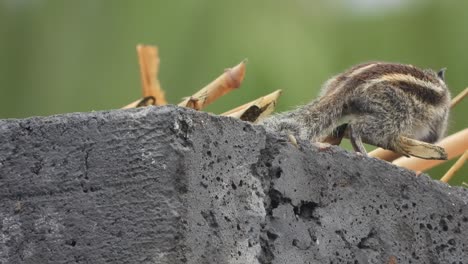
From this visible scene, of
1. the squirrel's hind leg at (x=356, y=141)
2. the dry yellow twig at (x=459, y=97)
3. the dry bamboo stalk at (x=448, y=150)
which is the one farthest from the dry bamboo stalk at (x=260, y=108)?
the dry yellow twig at (x=459, y=97)

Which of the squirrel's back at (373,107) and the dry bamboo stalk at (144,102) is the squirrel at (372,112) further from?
the dry bamboo stalk at (144,102)

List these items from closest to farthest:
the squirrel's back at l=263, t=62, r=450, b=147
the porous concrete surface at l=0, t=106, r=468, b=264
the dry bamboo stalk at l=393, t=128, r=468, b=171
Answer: the porous concrete surface at l=0, t=106, r=468, b=264 → the squirrel's back at l=263, t=62, r=450, b=147 → the dry bamboo stalk at l=393, t=128, r=468, b=171

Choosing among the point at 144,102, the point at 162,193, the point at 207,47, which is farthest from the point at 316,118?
the point at 207,47

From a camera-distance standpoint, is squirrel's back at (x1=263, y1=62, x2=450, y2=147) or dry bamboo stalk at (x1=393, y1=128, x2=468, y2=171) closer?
squirrel's back at (x1=263, y1=62, x2=450, y2=147)

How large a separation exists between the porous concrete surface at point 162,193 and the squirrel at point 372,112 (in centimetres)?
37

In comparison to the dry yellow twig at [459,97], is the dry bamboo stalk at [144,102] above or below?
above

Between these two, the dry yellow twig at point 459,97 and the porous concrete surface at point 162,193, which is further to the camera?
the dry yellow twig at point 459,97

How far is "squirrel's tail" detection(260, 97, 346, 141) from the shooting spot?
2.24m

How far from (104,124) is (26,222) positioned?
173mm

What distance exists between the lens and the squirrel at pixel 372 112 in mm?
2289

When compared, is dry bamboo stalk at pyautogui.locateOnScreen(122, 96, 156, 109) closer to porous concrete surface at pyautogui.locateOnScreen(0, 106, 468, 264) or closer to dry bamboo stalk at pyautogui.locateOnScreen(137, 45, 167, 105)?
dry bamboo stalk at pyautogui.locateOnScreen(137, 45, 167, 105)

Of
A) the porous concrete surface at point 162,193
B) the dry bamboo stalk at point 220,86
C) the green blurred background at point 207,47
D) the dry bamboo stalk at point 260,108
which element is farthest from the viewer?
the green blurred background at point 207,47

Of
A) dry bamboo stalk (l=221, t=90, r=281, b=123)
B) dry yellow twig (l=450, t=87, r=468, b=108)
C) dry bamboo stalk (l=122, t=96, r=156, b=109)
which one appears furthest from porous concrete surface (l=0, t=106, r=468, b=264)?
dry yellow twig (l=450, t=87, r=468, b=108)

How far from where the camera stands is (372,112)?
7.62ft
